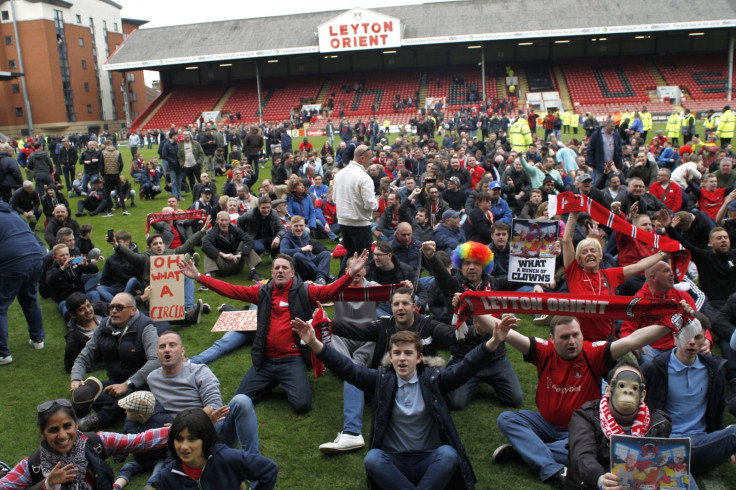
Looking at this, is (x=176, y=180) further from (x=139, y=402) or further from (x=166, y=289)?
(x=139, y=402)

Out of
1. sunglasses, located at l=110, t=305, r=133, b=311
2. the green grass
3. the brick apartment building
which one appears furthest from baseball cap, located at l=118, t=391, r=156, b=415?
the brick apartment building

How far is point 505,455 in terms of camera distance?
15.9 feet

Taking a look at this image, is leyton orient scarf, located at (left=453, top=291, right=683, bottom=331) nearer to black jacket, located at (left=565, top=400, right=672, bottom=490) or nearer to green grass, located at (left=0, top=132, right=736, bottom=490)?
black jacket, located at (left=565, top=400, right=672, bottom=490)

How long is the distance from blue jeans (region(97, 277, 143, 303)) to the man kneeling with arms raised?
5.05 m

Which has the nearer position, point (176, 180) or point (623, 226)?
point (623, 226)

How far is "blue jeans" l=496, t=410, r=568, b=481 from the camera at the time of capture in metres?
4.56

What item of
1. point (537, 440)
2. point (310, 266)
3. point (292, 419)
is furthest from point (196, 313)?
point (537, 440)

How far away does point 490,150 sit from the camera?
20.1 metres

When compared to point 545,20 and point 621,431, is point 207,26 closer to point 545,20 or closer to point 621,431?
point 545,20

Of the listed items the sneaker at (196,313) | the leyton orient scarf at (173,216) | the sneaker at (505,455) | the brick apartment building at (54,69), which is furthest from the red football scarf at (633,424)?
the brick apartment building at (54,69)

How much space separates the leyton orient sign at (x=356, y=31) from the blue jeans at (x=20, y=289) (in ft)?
126

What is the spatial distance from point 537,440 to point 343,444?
5.08 ft

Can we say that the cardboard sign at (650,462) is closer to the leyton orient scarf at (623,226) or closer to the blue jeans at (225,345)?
the leyton orient scarf at (623,226)

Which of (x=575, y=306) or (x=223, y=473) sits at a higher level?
(x=575, y=306)
